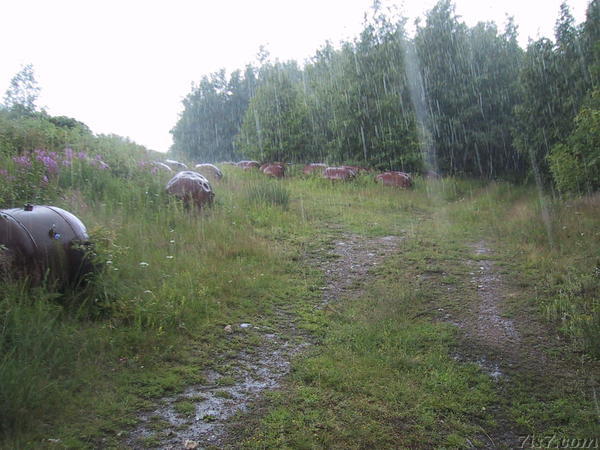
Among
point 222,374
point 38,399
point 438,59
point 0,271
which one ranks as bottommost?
point 222,374

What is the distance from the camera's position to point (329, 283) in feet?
23.0

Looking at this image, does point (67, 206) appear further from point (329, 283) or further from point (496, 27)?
point (496, 27)

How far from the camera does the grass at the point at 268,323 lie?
3391 millimetres

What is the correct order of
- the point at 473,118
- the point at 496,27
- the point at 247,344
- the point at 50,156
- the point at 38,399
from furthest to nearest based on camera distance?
the point at 496,27 < the point at 473,118 < the point at 50,156 < the point at 247,344 < the point at 38,399

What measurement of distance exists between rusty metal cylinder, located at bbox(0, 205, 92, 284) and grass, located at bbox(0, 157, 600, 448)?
20cm

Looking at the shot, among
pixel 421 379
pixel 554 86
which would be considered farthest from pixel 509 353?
pixel 554 86

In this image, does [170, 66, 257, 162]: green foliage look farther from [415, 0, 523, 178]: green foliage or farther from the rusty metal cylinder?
the rusty metal cylinder

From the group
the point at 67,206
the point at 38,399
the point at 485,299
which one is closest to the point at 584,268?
the point at 485,299

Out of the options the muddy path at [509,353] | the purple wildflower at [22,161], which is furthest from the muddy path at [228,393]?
the purple wildflower at [22,161]

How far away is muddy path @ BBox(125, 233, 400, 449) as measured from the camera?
10.7ft

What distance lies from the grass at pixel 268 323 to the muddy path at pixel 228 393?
10cm

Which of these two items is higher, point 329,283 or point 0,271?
point 0,271

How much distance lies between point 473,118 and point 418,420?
67.5 ft

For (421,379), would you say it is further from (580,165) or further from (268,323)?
(580,165)
